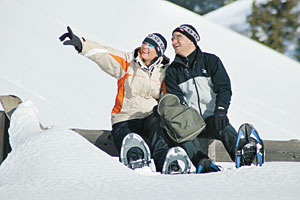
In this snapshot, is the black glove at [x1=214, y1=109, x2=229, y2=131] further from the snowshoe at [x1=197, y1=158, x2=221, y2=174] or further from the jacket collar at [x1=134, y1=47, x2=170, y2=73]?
the jacket collar at [x1=134, y1=47, x2=170, y2=73]

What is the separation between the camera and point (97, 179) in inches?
62.7

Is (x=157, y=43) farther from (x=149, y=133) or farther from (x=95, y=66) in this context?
(x=95, y=66)

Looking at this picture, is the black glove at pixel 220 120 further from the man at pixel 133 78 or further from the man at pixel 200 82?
the man at pixel 133 78

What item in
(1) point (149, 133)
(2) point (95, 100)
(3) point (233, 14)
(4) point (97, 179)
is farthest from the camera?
(3) point (233, 14)

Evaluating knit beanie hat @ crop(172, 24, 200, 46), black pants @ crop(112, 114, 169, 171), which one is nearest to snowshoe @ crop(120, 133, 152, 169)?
black pants @ crop(112, 114, 169, 171)

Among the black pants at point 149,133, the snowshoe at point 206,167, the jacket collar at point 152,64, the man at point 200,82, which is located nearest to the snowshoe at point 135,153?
the black pants at point 149,133

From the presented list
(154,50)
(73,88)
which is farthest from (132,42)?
(154,50)

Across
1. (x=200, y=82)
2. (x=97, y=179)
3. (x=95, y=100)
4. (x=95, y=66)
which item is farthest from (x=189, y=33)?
(x=95, y=66)

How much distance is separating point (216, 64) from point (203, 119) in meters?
0.35

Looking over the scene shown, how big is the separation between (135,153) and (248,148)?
0.60m

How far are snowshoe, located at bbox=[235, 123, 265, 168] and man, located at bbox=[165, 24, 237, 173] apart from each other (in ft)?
0.91

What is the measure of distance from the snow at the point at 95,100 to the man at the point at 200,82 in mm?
420

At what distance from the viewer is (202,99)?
279 cm

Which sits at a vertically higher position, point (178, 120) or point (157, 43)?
point (157, 43)
